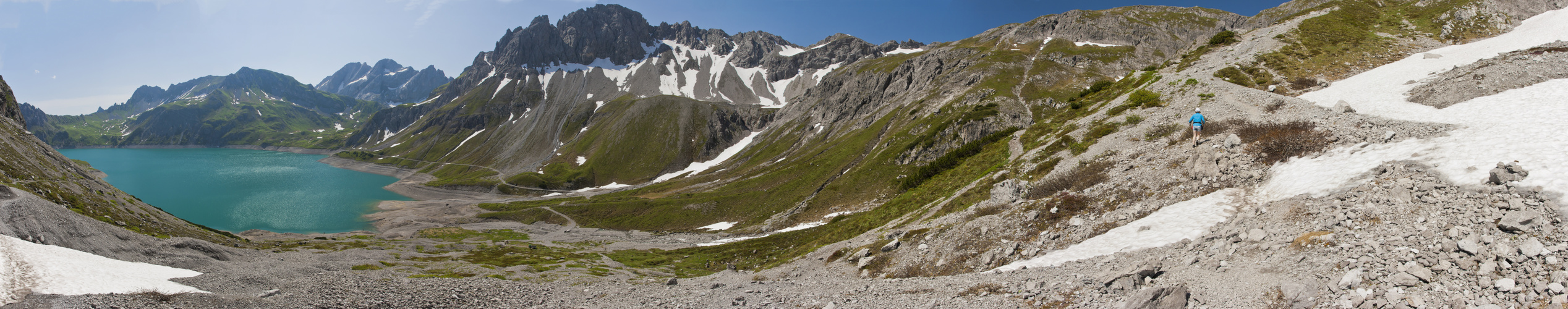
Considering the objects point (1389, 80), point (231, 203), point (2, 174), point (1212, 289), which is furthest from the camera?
point (231, 203)

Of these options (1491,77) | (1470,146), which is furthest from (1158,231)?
(1491,77)

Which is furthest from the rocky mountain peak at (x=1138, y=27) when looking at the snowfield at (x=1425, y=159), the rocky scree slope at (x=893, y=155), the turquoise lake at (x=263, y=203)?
the turquoise lake at (x=263, y=203)

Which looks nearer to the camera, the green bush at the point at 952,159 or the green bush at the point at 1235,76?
the green bush at the point at 1235,76

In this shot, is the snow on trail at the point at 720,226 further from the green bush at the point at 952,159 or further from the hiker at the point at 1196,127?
the hiker at the point at 1196,127

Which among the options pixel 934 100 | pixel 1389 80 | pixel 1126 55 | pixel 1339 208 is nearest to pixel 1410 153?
pixel 1339 208

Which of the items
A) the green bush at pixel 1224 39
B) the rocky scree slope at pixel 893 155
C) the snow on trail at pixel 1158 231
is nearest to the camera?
the snow on trail at pixel 1158 231

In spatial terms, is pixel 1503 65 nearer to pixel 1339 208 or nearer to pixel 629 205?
pixel 1339 208

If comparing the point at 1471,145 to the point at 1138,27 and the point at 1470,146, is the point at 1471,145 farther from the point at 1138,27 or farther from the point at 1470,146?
the point at 1138,27

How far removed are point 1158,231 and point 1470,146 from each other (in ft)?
30.9

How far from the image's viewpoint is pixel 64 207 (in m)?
43.8

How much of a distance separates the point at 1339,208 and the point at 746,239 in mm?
65194

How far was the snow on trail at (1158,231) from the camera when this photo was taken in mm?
19459

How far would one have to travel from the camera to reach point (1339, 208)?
15.9m

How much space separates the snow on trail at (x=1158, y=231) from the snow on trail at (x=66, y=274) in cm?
4177
